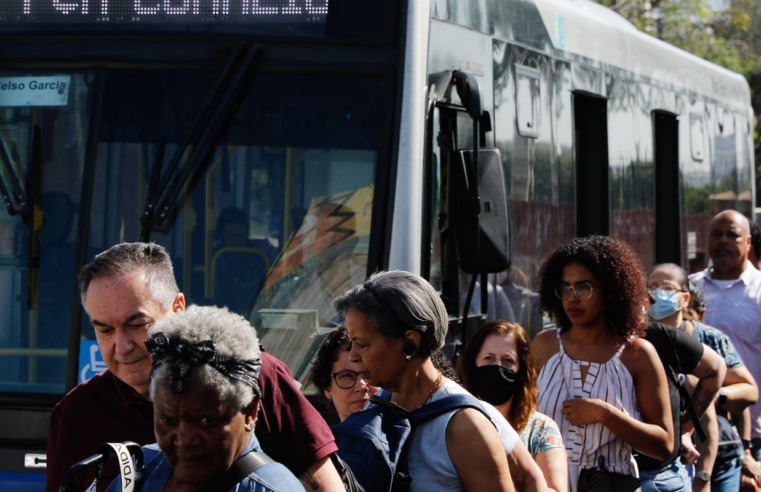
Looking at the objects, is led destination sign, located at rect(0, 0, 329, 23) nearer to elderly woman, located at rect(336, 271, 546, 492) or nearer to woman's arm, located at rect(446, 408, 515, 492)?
elderly woman, located at rect(336, 271, 546, 492)

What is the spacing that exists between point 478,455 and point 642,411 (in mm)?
1905

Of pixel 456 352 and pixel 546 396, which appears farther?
pixel 456 352

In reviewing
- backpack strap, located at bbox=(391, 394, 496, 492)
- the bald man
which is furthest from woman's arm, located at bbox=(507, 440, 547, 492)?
the bald man

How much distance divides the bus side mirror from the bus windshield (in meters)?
0.42

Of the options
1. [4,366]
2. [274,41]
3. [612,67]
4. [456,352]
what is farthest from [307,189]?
[612,67]

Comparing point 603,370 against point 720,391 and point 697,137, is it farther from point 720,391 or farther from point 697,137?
point 697,137

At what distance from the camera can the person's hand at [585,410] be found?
4566mm

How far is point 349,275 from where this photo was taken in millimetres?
5078

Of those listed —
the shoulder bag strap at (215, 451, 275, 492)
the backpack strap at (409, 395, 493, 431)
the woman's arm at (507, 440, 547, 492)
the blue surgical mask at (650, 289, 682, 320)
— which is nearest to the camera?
the shoulder bag strap at (215, 451, 275, 492)

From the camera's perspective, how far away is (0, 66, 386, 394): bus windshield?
505 cm

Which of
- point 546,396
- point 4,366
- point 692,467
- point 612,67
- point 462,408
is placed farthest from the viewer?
point 612,67

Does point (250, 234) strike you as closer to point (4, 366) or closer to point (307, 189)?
point (307, 189)

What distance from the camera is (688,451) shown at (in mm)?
5516

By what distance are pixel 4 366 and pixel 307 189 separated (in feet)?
5.03
